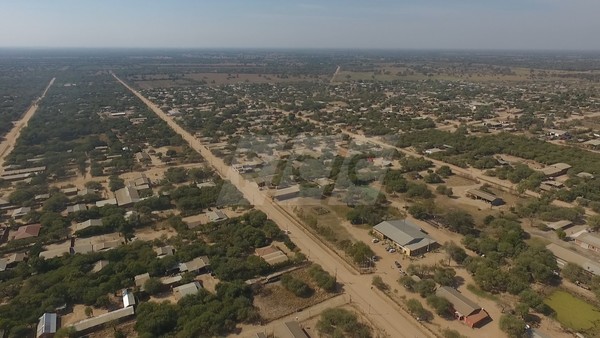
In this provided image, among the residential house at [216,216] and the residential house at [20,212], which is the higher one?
the residential house at [216,216]

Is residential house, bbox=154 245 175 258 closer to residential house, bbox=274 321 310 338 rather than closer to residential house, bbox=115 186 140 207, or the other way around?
residential house, bbox=115 186 140 207

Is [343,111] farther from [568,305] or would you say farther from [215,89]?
[568,305]

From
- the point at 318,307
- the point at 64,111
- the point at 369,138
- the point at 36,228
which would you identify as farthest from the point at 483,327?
the point at 64,111

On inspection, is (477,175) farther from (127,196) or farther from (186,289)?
(127,196)

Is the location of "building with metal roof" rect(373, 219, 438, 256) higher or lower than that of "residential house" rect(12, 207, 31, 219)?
higher

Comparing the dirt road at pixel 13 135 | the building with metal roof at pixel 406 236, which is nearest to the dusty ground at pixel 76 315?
the building with metal roof at pixel 406 236

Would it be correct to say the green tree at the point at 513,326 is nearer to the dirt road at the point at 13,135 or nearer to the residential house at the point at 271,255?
the residential house at the point at 271,255

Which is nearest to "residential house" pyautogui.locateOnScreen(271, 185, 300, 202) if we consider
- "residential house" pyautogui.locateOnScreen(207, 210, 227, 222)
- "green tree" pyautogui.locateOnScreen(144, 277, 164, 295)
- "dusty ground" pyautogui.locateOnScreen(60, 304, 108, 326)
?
"residential house" pyautogui.locateOnScreen(207, 210, 227, 222)
